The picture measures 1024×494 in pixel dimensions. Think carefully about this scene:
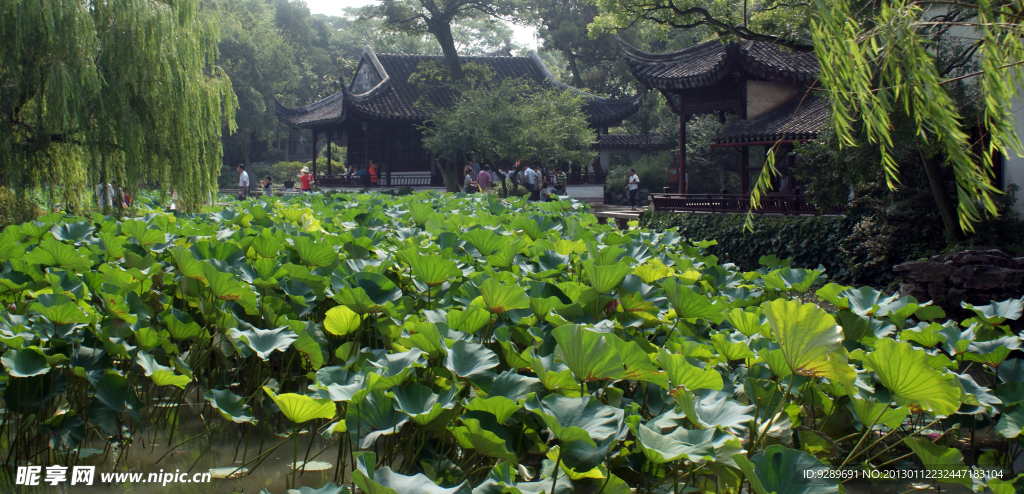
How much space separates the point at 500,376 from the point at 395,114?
1895 cm

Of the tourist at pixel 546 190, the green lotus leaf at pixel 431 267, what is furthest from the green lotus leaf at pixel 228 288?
the tourist at pixel 546 190

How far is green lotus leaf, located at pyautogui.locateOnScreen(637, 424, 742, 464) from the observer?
3.44 ft

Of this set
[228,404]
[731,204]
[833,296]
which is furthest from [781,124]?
[228,404]

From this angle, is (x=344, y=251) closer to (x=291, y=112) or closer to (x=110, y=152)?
(x=110, y=152)

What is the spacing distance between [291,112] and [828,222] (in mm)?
19897

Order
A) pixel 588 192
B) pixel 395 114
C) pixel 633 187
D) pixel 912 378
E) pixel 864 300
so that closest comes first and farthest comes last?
1. pixel 912 378
2. pixel 864 300
3. pixel 395 114
4. pixel 633 187
5. pixel 588 192

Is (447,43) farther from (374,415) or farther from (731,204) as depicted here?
(374,415)

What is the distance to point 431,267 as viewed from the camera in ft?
6.51

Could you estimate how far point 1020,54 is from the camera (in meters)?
2.35

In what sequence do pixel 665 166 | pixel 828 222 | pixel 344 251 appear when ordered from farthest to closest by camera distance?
1. pixel 665 166
2. pixel 828 222
3. pixel 344 251

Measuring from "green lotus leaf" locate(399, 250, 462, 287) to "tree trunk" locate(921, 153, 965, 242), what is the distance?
6.62 meters

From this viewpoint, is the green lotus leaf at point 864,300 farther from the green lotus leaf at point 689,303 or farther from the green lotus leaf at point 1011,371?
the green lotus leaf at point 689,303

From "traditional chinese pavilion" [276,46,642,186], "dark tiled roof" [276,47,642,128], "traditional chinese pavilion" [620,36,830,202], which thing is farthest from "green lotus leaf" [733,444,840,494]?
"dark tiled roof" [276,47,642,128]

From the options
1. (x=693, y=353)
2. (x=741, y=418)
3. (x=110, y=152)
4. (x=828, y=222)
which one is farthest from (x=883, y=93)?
(x=828, y=222)
